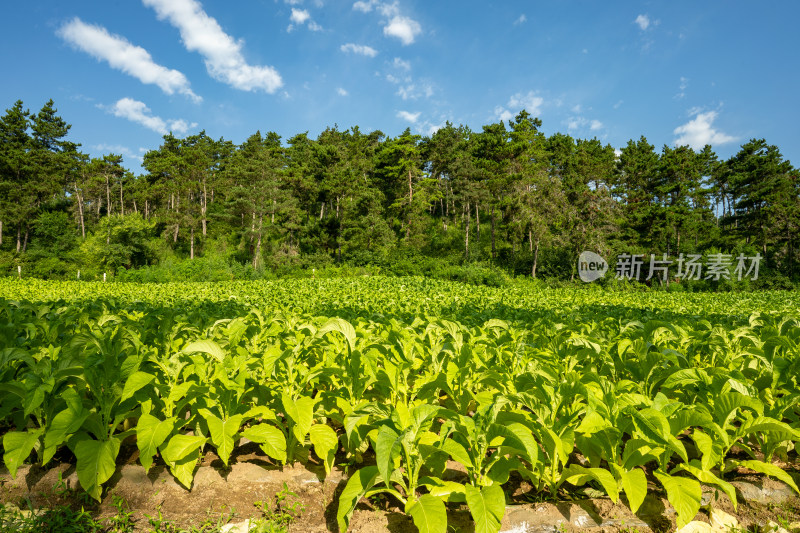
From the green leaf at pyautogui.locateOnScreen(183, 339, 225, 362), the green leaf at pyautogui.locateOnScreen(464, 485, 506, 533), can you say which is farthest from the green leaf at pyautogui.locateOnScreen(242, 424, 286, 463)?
the green leaf at pyautogui.locateOnScreen(464, 485, 506, 533)

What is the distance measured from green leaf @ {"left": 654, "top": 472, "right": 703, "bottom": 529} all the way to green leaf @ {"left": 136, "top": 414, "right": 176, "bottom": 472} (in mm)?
2594

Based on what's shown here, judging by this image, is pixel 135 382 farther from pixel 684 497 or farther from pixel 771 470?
pixel 771 470

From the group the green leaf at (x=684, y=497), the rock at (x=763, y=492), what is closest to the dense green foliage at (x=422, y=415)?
the green leaf at (x=684, y=497)

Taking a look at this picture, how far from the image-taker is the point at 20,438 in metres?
2.13

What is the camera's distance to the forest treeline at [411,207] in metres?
30.6

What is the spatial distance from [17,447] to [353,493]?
1.83 meters

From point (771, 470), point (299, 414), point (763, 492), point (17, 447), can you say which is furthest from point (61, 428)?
point (763, 492)

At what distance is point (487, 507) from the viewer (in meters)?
1.74

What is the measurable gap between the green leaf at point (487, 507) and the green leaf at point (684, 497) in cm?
85

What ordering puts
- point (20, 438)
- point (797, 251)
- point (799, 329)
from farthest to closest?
point (797, 251) < point (799, 329) < point (20, 438)

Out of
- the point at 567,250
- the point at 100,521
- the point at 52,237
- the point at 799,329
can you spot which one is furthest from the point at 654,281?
the point at 52,237

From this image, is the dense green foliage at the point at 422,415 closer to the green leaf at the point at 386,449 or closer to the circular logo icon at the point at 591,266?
the green leaf at the point at 386,449

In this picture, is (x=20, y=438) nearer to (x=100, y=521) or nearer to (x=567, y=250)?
(x=100, y=521)

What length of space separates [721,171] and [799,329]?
57.5m
